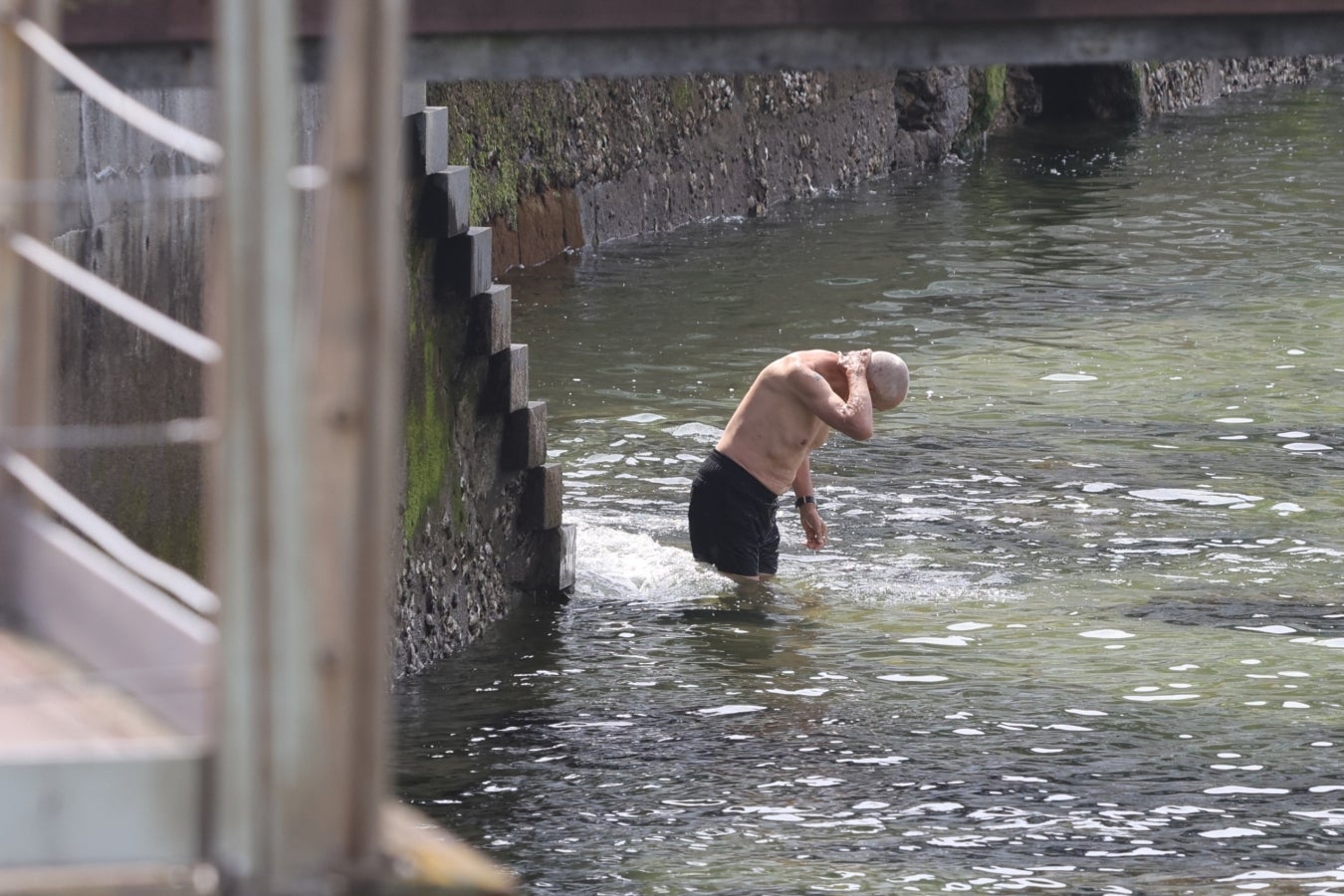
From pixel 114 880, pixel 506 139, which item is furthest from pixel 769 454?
pixel 506 139

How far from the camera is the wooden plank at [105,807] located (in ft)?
8.57

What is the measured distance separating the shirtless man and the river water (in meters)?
0.22

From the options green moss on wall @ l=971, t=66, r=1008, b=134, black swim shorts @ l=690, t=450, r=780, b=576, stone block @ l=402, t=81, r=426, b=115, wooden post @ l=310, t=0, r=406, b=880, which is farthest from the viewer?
green moss on wall @ l=971, t=66, r=1008, b=134

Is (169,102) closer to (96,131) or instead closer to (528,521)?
(96,131)

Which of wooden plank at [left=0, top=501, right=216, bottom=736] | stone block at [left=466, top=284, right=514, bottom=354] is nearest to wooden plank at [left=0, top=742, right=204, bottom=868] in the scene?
wooden plank at [left=0, top=501, right=216, bottom=736]

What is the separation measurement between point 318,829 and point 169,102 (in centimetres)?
538

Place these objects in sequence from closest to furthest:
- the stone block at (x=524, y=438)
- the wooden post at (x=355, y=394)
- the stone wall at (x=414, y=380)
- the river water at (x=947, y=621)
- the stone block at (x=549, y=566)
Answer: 1. the wooden post at (x=355, y=394)
2. the stone wall at (x=414, y=380)
3. the river water at (x=947, y=621)
4. the stone block at (x=524, y=438)
5. the stone block at (x=549, y=566)

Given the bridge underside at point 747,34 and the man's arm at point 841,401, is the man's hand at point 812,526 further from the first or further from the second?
the bridge underside at point 747,34

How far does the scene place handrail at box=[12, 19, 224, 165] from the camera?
2629 millimetres

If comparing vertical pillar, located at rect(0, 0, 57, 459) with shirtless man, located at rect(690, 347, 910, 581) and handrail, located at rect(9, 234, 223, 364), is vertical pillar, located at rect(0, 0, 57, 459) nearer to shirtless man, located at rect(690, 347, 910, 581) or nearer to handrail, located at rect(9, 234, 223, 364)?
handrail, located at rect(9, 234, 223, 364)

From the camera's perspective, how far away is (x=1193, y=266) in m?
21.1

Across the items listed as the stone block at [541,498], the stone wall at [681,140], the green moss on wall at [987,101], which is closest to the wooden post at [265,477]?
the stone block at [541,498]

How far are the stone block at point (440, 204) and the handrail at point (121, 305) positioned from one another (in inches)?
227

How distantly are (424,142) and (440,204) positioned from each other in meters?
0.27
